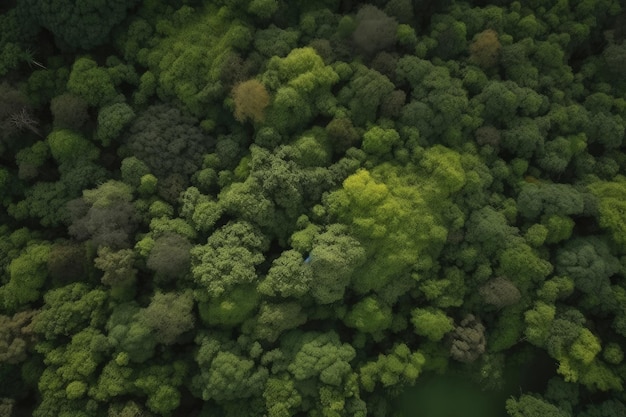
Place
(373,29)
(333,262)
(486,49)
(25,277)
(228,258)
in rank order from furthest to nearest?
(486,49) → (373,29) → (25,277) → (228,258) → (333,262)

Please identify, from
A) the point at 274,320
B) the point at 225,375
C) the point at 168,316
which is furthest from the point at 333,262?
the point at 168,316

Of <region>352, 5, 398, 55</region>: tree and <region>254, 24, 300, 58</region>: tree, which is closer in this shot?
<region>254, 24, 300, 58</region>: tree

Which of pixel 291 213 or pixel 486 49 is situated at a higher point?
pixel 486 49

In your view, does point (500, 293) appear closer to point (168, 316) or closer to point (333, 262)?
point (333, 262)

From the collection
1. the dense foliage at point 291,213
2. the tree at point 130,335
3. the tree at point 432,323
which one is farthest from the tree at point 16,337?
the tree at point 432,323

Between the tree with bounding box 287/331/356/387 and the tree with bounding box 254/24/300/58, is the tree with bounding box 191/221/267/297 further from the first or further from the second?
the tree with bounding box 254/24/300/58

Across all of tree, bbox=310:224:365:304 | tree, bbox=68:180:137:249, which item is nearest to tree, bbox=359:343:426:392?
tree, bbox=310:224:365:304

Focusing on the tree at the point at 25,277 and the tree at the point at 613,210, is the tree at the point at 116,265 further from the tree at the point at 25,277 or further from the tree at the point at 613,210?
the tree at the point at 613,210
